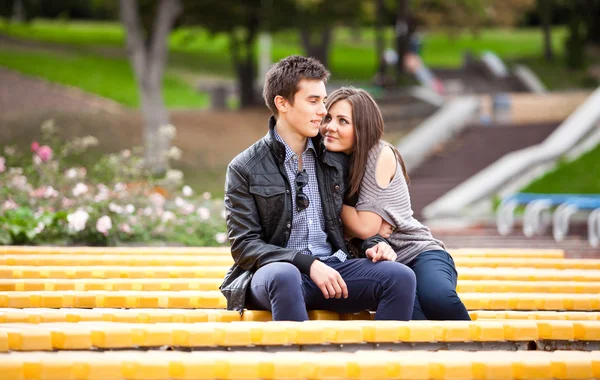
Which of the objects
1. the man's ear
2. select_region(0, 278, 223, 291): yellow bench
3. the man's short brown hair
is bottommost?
select_region(0, 278, 223, 291): yellow bench

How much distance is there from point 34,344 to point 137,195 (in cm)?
562

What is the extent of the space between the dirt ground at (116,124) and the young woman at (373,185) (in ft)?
47.3

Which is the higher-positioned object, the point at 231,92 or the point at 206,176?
the point at 231,92

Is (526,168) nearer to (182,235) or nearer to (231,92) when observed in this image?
(182,235)

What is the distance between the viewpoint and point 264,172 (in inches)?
175

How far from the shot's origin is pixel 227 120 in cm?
2666

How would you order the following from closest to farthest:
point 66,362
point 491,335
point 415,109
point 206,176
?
1. point 66,362
2. point 491,335
3. point 206,176
4. point 415,109

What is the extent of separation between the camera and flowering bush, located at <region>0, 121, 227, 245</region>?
778 centimetres

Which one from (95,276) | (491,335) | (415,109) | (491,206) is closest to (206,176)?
(491,206)

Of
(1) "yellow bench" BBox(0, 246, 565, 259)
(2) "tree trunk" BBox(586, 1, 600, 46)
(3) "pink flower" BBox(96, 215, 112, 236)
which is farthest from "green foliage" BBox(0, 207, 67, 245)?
(2) "tree trunk" BBox(586, 1, 600, 46)

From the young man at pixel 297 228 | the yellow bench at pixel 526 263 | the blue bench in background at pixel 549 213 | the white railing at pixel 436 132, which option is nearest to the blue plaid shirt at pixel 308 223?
the young man at pixel 297 228

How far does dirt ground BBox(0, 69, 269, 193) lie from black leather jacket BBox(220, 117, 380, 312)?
14558 mm

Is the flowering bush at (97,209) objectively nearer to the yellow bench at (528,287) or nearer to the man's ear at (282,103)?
the man's ear at (282,103)

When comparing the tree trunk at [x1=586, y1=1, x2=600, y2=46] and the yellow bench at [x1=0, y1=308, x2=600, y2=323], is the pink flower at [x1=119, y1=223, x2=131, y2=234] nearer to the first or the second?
the yellow bench at [x1=0, y1=308, x2=600, y2=323]
